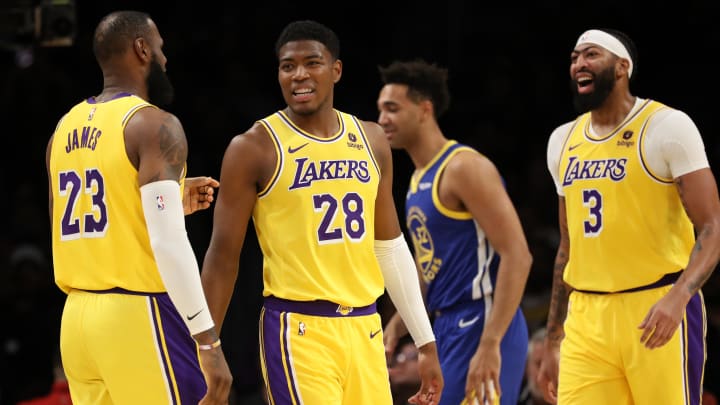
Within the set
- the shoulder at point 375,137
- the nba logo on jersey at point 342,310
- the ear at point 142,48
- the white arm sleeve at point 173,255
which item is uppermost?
the ear at point 142,48

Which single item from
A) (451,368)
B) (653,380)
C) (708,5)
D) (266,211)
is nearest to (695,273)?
(653,380)

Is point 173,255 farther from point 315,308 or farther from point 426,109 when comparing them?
point 426,109

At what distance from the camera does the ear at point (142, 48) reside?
162 inches

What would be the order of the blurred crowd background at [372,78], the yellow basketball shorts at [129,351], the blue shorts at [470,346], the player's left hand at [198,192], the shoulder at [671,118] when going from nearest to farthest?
1. the yellow basketball shorts at [129,351]
2. the player's left hand at [198,192]
3. the shoulder at [671,118]
4. the blue shorts at [470,346]
5. the blurred crowd background at [372,78]

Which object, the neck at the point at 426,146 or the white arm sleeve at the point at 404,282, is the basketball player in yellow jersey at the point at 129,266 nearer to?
the white arm sleeve at the point at 404,282

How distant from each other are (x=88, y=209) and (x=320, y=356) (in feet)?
3.33

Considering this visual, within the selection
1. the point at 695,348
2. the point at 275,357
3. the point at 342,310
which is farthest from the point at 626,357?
the point at 275,357

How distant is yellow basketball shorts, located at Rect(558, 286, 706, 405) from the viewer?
193 inches

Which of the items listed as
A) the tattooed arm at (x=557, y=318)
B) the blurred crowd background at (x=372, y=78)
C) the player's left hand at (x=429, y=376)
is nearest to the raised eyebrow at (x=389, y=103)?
the tattooed arm at (x=557, y=318)

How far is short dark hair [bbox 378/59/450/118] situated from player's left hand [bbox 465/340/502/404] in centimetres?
162

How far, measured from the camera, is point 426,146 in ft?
20.2

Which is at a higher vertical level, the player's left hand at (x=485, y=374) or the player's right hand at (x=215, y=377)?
the player's right hand at (x=215, y=377)

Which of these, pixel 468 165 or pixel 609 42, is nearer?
pixel 609 42

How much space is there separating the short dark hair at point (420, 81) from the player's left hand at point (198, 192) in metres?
2.14
